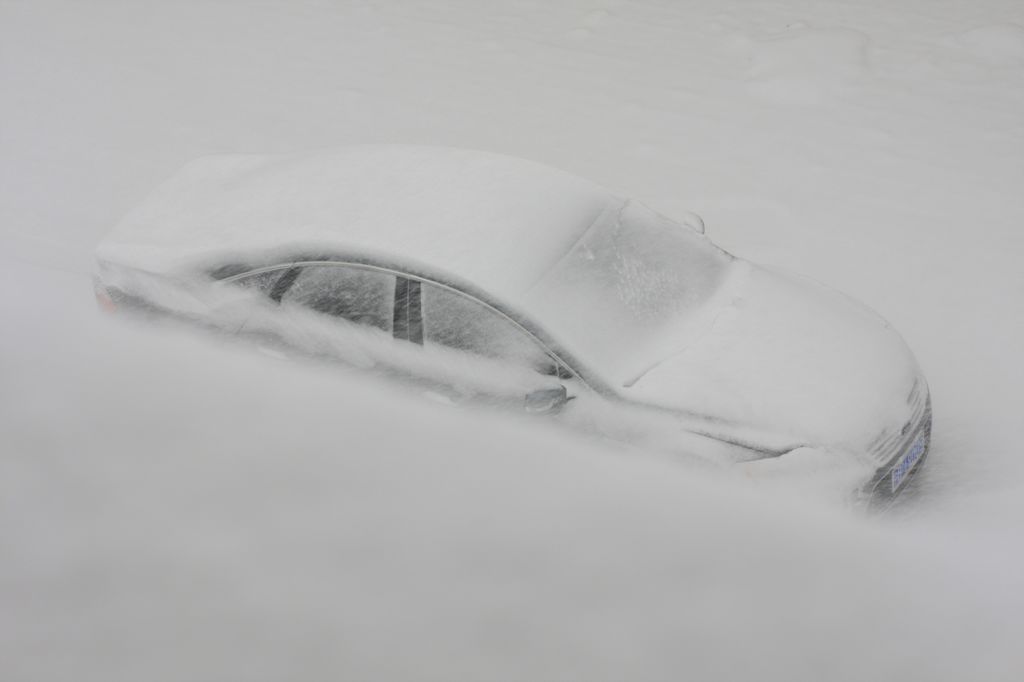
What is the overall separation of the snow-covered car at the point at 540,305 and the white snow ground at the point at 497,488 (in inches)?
6.3

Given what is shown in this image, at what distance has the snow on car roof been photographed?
4008 millimetres

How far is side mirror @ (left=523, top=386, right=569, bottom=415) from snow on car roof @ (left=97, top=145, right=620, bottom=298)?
15.5 inches

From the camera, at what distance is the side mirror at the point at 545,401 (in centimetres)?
375

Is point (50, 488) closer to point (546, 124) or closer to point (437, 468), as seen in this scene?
point (437, 468)

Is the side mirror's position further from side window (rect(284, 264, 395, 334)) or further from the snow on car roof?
side window (rect(284, 264, 395, 334))

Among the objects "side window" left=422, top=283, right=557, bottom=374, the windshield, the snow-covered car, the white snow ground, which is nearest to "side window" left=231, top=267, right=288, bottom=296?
the snow-covered car

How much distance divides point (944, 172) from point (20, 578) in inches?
220

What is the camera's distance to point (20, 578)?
9.66ft

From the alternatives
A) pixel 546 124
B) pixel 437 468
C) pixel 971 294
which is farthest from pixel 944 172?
pixel 437 468

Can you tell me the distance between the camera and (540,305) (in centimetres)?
391

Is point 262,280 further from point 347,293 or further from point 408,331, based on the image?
point 408,331

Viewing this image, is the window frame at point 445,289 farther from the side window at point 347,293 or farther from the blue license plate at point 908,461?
the blue license plate at point 908,461

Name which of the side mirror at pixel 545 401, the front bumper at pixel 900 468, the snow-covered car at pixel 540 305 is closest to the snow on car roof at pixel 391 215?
the snow-covered car at pixel 540 305

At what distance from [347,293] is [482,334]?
1.83 ft
